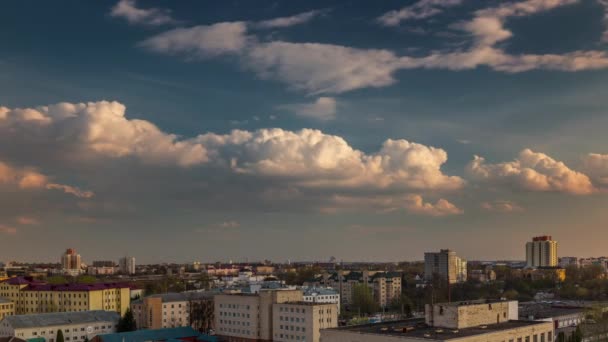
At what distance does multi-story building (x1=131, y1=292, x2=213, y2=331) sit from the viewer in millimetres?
81688

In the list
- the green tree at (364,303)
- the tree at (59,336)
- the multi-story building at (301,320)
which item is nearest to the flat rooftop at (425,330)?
the multi-story building at (301,320)

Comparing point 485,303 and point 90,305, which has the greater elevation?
point 485,303

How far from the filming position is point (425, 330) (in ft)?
134

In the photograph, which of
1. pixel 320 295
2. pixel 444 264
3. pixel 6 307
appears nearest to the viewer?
pixel 6 307

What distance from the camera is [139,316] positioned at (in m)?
84.2

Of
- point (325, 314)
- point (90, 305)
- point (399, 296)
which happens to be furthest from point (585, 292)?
point (90, 305)

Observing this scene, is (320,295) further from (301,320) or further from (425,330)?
(425,330)

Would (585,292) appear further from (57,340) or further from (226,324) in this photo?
(57,340)

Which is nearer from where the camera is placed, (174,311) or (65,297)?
(174,311)

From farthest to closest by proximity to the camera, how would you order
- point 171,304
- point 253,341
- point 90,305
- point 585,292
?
point 585,292 < point 90,305 < point 171,304 < point 253,341

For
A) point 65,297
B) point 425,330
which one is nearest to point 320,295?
point 65,297

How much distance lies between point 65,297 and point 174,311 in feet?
70.1

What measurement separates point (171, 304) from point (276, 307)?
20967 millimetres

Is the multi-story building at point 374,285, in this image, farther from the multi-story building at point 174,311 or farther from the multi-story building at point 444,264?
the multi-story building at point 444,264
